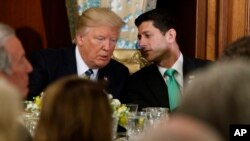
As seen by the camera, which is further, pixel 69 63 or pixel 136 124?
pixel 69 63

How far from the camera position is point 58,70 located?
3.47 metres

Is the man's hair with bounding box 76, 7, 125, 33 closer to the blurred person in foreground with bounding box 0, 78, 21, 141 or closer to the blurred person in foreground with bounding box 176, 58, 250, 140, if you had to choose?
the blurred person in foreground with bounding box 0, 78, 21, 141

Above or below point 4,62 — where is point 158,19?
above

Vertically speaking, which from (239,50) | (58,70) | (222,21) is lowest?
(58,70)

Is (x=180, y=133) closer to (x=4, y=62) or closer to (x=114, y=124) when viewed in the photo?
(x=4, y=62)

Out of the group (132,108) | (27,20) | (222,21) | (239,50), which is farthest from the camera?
(27,20)

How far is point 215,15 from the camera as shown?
422cm

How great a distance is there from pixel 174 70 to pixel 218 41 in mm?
784

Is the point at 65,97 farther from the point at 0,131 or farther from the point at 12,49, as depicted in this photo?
the point at 12,49

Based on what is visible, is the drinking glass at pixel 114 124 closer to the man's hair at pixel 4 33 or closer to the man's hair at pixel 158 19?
the man's hair at pixel 4 33

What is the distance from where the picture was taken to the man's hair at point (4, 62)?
230cm

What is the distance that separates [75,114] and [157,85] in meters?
2.02

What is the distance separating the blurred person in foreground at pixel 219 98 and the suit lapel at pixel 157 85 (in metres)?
2.18

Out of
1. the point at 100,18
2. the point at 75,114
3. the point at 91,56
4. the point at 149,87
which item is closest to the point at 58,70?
the point at 91,56
